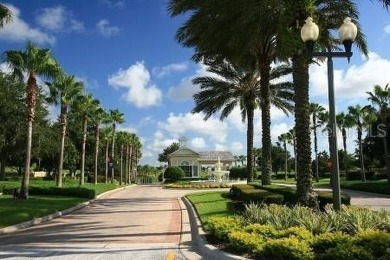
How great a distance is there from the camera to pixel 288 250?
27.1ft

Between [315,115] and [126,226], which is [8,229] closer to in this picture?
[126,226]

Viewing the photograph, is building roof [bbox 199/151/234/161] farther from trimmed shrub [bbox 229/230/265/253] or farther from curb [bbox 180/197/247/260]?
trimmed shrub [bbox 229/230/265/253]

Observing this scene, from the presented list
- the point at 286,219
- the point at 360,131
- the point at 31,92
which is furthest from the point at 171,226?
the point at 360,131

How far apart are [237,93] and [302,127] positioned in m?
20.7

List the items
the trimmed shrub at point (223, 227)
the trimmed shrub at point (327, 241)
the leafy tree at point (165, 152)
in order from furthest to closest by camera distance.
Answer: the leafy tree at point (165, 152) → the trimmed shrub at point (223, 227) → the trimmed shrub at point (327, 241)

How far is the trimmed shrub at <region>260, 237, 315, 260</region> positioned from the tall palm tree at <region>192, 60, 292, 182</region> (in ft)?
87.7

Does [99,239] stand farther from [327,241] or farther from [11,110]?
[11,110]

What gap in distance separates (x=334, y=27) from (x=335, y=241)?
1387 cm

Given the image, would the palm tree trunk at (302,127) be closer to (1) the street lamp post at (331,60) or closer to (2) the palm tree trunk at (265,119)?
(1) the street lamp post at (331,60)

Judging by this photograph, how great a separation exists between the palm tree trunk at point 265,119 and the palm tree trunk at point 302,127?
11919 mm

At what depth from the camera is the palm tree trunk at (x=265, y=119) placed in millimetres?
29047

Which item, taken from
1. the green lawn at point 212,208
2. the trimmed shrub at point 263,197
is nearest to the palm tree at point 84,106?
the green lawn at point 212,208

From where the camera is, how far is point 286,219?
36.9ft

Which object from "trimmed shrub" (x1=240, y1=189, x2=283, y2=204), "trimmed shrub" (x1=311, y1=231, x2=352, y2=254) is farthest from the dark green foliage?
"trimmed shrub" (x1=311, y1=231, x2=352, y2=254)
